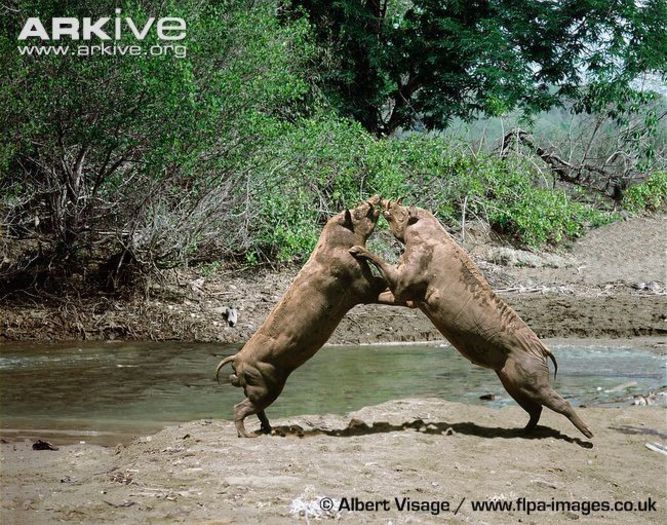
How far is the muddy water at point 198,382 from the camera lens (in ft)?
27.8

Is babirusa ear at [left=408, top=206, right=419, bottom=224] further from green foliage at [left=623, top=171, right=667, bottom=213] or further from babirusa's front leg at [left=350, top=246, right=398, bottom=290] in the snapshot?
green foliage at [left=623, top=171, right=667, bottom=213]

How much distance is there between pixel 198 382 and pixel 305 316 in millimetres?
3675

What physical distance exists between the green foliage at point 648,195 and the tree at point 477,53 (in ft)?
6.92

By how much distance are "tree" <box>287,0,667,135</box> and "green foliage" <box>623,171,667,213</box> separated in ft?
6.92

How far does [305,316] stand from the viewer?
22.4 feet

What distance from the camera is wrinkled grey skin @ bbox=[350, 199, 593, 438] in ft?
22.6

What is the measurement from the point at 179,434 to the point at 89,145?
6813 mm

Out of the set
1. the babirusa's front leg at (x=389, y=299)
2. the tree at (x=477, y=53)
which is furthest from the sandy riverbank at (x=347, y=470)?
the tree at (x=477, y=53)

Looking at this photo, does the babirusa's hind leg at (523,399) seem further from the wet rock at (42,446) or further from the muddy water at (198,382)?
the wet rock at (42,446)

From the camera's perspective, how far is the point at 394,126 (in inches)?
901

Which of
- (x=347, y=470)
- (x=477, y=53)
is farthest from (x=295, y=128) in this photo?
(x=347, y=470)

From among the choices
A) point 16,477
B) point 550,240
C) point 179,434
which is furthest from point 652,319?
point 16,477

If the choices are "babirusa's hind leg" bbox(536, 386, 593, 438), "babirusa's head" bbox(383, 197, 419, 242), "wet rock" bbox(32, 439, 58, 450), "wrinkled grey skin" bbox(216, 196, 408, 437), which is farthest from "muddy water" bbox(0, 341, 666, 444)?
"babirusa's head" bbox(383, 197, 419, 242)

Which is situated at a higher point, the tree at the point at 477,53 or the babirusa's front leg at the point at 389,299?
the tree at the point at 477,53
